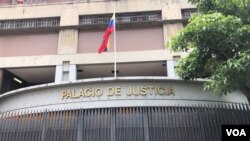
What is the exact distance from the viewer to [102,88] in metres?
14.4

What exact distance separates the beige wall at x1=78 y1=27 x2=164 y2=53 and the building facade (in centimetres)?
7

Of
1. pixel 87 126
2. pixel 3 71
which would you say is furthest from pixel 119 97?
pixel 3 71

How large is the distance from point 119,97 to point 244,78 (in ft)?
18.9

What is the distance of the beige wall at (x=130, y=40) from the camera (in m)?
21.4

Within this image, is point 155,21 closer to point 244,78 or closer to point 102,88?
point 102,88

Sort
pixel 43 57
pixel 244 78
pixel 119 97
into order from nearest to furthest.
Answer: pixel 244 78
pixel 119 97
pixel 43 57

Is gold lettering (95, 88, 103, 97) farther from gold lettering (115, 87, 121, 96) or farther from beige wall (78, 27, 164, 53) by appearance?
beige wall (78, 27, 164, 53)

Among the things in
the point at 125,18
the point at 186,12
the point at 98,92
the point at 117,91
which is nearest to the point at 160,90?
the point at 117,91

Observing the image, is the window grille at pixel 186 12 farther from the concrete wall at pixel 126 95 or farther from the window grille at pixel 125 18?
the concrete wall at pixel 126 95

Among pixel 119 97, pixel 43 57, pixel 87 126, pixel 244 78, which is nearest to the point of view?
pixel 244 78

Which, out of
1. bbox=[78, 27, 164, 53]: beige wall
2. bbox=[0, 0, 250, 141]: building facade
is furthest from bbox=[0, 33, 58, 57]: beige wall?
bbox=[78, 27, 164, 53]: beige wall

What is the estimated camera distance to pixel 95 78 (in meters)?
17.7

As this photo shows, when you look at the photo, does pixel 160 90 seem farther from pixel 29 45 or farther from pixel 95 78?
pixel 29 45

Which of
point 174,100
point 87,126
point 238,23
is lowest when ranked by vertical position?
point 87,126
